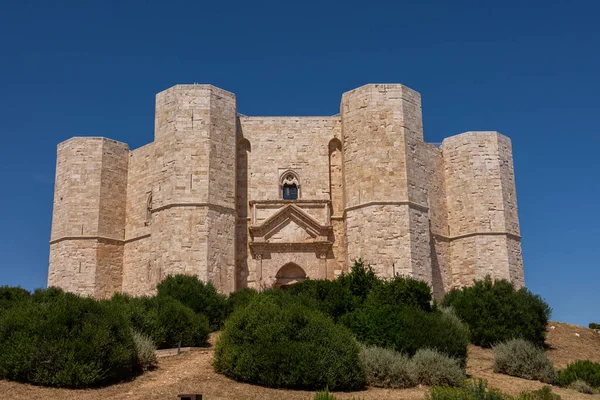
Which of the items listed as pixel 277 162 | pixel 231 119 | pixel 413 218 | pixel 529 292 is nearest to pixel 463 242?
pixel 413 218

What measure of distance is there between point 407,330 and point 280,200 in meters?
11.3

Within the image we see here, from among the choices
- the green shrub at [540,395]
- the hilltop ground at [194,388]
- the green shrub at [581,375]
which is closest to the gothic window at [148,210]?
the hilltop ground at [194,388]

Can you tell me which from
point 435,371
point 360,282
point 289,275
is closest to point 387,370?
point 435,371

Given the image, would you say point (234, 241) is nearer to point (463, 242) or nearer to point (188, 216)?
point (188, 216)

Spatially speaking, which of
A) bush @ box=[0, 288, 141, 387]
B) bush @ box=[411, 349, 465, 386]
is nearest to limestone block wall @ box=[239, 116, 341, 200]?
bush @ box=[411, 349, 465, 386]

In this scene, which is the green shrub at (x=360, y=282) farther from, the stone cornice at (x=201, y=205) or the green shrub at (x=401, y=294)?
the stone cornice at (x=201, y=205)

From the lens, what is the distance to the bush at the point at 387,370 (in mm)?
12312

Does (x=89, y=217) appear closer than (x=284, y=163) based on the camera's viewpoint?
No

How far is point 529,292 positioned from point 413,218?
4586 mm

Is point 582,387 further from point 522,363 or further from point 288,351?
point 288,351

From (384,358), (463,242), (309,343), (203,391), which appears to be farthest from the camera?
(463,242)

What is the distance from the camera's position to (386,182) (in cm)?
2366

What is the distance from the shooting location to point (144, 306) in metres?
15.4

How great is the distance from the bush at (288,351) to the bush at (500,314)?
25.1 feet
